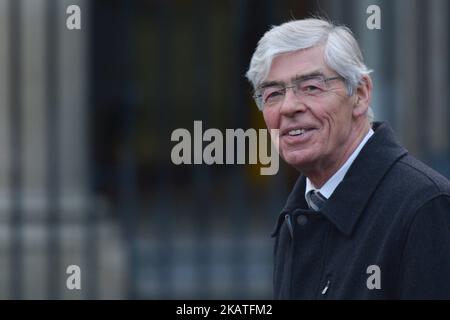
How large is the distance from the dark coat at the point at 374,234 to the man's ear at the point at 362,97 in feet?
0.21

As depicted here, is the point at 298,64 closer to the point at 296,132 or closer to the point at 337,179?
the point at 296,132

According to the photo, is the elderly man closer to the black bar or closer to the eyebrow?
the eyebrow

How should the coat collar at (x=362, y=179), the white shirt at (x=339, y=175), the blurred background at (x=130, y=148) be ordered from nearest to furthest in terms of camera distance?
the coat collar at (x=362, y=179), the white shirt at (x=339, y=175), the blurred background at (x=130, y=148)

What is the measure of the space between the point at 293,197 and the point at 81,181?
3.43 metres

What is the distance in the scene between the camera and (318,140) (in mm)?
2775

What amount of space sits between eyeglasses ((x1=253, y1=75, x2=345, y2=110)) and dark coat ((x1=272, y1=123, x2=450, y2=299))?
19 centimetres

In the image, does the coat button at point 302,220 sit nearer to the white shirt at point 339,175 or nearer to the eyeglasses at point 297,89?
the white shirt at point 339,175

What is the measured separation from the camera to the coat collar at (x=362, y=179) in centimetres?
267

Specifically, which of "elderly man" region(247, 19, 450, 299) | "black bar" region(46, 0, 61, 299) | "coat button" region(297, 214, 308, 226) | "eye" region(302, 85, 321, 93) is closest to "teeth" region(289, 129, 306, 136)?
"elderly man" region(247, 19, 450, 299)

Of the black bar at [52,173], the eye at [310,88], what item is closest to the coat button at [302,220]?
the eye at [310,88]

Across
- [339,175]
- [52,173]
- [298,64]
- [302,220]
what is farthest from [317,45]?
[52,173]

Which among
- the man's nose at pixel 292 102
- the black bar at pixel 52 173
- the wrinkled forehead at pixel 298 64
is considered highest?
the wrinkled forehead at pixel 298 64

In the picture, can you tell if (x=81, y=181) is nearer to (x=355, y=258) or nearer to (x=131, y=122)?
(x=131, y=122)
